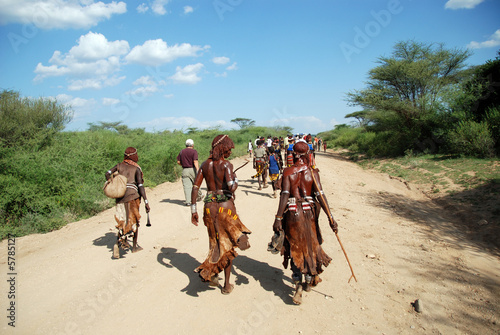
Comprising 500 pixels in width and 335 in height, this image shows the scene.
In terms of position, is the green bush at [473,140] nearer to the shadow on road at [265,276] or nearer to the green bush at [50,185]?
the shadow on road at [265,276]

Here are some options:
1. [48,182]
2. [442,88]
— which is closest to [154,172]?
[48,182]

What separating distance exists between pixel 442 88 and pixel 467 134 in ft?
27.1

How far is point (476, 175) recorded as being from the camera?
35.7 ft

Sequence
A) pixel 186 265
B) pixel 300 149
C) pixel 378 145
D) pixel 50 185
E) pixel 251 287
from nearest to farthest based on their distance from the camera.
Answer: pixel 300 149 < pixel 251 287 < pixel 186 265 < pixel 50 185 < pixel 378 145

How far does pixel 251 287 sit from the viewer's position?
14.3 feet

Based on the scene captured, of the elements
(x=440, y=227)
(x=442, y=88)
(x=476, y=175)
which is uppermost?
(x=442, y=88)

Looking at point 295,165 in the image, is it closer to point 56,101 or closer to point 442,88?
point 56,101

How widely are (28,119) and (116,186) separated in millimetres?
9915

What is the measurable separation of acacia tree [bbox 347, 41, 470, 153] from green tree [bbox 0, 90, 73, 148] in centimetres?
2110

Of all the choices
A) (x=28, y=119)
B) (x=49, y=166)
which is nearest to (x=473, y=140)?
(x=49, y=166)

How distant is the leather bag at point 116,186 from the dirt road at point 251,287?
124 cm

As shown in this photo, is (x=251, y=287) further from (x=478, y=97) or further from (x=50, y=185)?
(x=478, y=97)

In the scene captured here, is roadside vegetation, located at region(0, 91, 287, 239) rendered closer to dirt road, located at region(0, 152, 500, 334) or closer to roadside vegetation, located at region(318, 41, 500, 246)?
dirt road, located at region(0, 152, 500, 334)

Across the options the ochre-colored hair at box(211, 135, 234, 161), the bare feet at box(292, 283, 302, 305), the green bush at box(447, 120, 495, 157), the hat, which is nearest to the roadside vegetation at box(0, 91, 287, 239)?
the ochre-colored hair at box(211, 135, 234, 161)
